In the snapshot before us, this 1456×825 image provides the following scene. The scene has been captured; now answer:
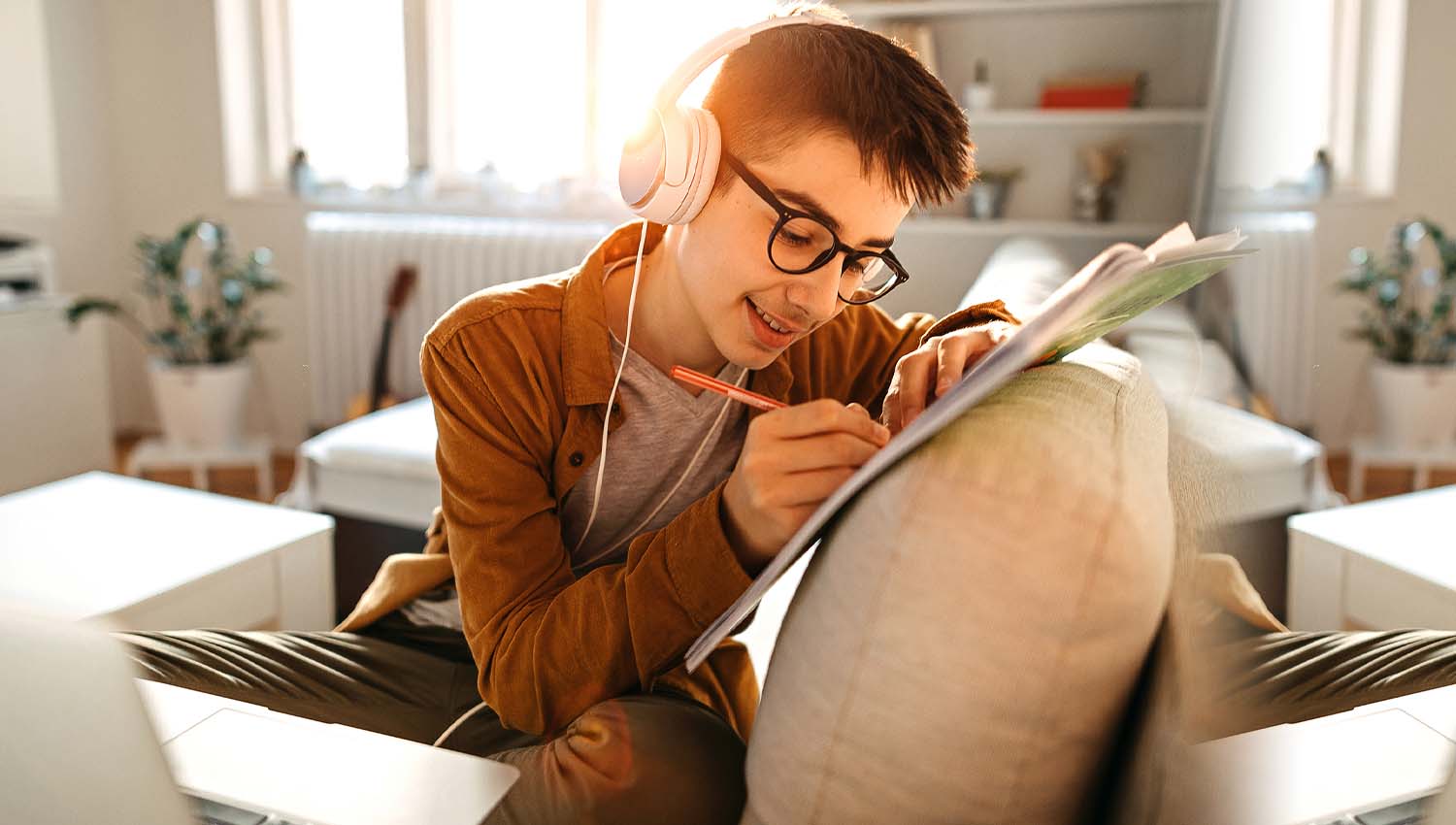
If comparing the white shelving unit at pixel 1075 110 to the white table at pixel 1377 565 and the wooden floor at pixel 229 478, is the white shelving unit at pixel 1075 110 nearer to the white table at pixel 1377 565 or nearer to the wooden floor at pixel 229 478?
the wooden floor at pixel 229 478

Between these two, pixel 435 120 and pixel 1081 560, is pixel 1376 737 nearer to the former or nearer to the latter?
pixel 1081 560

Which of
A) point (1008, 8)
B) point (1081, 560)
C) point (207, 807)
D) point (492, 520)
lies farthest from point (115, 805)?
point (1008, 8)

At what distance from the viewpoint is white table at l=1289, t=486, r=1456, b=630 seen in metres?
0.41

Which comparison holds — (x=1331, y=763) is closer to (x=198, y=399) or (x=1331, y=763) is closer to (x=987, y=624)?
(x=987, y=624)

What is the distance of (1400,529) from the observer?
446 mm

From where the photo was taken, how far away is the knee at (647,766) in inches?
20.3

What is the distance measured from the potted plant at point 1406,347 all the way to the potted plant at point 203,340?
268 cm

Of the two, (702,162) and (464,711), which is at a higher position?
(702,162)

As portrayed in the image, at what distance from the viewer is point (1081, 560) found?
1.09 ft

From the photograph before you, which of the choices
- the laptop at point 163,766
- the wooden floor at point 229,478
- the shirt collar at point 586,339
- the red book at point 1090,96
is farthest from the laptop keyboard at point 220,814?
the red book at point 1090,96

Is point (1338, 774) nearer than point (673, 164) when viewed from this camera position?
Yes

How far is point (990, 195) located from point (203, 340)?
7.23 feet

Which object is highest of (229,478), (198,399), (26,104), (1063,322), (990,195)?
(26,104)

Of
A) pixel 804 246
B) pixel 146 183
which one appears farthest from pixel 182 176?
pixel 804 246
